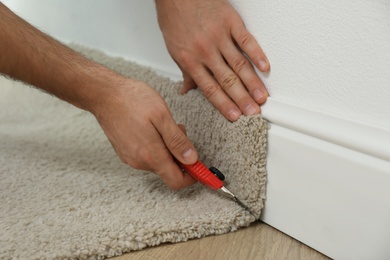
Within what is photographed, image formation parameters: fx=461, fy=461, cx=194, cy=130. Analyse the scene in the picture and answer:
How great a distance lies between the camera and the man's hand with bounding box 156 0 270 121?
0.65m

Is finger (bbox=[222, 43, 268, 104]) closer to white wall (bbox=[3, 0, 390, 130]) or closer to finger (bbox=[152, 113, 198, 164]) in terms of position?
white wall (bbox=[3, 0, 390, 130])

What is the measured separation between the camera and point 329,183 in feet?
1.86

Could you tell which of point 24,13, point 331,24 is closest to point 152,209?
point 331,24

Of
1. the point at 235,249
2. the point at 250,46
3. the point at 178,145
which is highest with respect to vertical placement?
the point at 250,46

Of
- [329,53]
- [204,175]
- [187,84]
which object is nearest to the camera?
[329,53]

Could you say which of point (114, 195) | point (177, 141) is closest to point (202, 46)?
point (177, 141)

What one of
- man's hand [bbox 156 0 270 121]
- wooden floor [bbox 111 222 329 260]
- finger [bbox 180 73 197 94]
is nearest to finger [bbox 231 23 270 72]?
man's hand [bbox 156 0 270 121]

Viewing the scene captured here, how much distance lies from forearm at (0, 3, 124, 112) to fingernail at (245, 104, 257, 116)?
0.18m

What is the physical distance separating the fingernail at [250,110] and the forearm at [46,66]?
18cm

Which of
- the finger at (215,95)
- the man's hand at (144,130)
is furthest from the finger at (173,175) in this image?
the finger at (215,95)

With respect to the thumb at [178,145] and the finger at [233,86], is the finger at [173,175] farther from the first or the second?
the finger at [233,86]

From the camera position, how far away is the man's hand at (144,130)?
24.4 inches

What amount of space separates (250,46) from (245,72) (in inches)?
1.5

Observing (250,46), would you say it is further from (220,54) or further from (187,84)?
(187,84)
